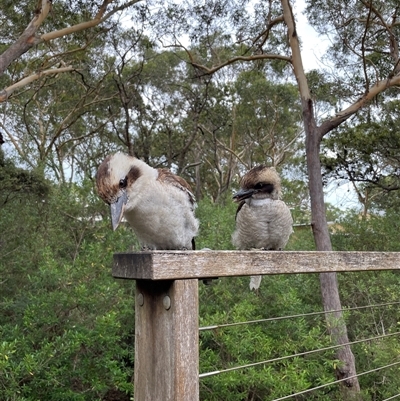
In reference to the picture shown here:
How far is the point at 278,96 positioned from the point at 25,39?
8.02 metres

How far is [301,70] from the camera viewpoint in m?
5.00

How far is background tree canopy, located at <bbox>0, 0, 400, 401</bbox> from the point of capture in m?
3.00

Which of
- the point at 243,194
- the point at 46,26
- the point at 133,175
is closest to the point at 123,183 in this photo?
the point at 133,175

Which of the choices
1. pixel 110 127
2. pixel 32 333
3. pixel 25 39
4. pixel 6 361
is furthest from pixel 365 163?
pixel 110 127

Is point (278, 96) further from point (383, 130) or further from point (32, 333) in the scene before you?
point (32, 333)

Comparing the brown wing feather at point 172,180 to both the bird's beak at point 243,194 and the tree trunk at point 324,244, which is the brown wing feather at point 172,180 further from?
the tree trunk at point 324,244

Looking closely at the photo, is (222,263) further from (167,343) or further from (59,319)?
(59,319)

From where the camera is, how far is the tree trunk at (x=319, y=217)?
368 cm

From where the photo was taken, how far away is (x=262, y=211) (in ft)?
6.91

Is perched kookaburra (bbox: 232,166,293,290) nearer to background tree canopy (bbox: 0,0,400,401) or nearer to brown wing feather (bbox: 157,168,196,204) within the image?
brown wing feather (bbox: 157,168,196,204)

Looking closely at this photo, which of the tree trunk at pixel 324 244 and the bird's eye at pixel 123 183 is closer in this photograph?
the bird's eye at pixel 123 183

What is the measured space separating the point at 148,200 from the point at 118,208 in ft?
0.58

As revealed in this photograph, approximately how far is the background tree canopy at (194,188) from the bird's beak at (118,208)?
136cm

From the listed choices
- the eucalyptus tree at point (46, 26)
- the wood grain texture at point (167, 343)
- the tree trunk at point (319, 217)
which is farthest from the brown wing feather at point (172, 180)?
the eucalyptus tree at point (46, 26)
